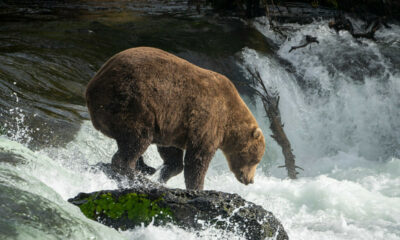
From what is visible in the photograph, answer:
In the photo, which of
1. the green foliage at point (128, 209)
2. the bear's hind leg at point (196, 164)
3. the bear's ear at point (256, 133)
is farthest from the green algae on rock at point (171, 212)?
the bear's ear at point (256, 133)

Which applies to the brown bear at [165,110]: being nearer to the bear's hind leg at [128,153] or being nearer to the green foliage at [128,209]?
the bear's hind leg at [128,153]

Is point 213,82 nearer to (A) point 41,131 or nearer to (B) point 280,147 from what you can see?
(A) point 41,131

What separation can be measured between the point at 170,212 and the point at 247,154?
2.79m

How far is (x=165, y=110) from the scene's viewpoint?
241 inches

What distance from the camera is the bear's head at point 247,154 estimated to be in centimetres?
724

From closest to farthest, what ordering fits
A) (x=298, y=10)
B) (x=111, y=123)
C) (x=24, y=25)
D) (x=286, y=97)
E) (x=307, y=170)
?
(x=111, y=123)
(x=307, y=170)
(x=286, y=97)
(x=24, y=25)
(x=298, y=10)

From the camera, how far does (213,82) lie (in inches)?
261

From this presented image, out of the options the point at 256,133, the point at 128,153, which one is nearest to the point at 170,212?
the point at 128,153

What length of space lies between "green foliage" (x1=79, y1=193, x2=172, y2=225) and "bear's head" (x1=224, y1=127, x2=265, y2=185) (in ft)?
8.50

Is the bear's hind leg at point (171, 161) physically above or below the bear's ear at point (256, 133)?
below

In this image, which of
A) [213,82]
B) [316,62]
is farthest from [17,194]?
[316,62]

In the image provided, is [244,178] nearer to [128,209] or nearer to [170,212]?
[170,212]

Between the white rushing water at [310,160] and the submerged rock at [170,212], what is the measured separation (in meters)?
0.10

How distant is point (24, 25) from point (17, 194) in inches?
398
